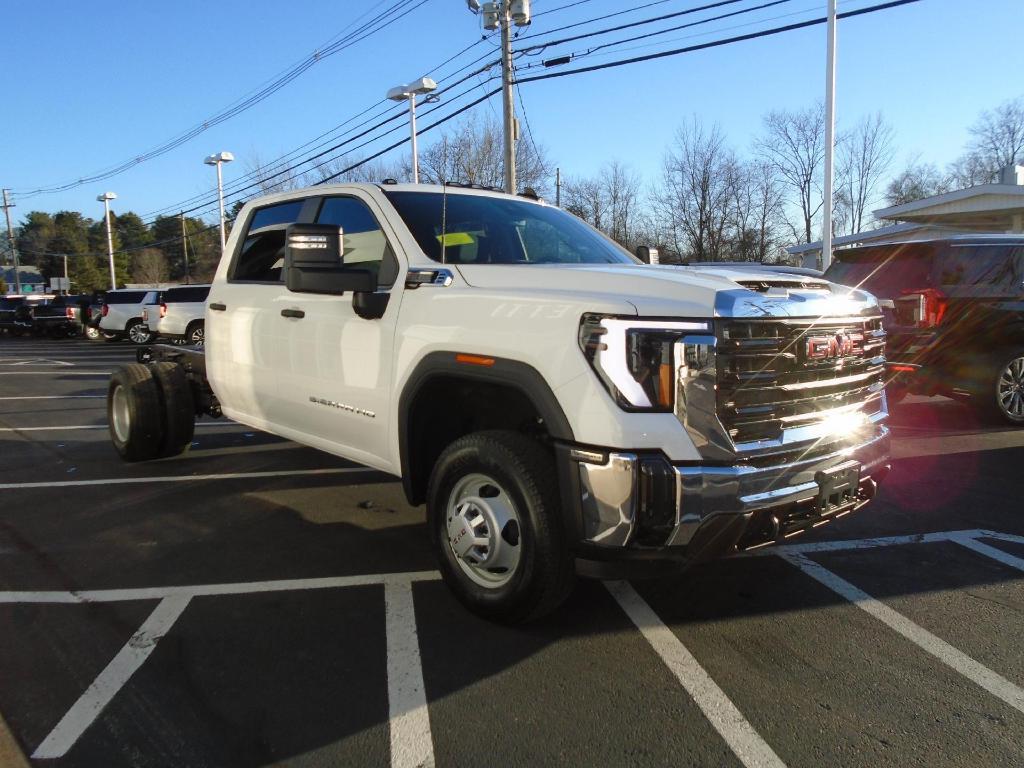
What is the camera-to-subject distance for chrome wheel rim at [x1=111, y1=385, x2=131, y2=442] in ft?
20.5

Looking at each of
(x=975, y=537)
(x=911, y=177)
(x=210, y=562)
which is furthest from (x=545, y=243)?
(x=911, y=177)

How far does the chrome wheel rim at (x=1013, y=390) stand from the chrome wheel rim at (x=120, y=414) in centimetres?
852

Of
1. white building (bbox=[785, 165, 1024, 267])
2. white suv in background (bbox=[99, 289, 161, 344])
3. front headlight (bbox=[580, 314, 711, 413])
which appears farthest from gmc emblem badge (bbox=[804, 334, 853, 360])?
white suv in background (bbox=[99, 289, 161, 344])

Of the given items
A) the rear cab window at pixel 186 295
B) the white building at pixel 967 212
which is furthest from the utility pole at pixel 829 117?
the rear cab window at pixel 186 295

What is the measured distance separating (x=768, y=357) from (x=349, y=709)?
6.80 ft

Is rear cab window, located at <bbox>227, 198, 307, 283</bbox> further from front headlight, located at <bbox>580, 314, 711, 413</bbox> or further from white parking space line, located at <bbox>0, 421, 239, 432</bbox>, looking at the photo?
white parking space line, located at <bbox>0, 421, 239, 432</bbox>

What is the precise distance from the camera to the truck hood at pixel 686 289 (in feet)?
8.91

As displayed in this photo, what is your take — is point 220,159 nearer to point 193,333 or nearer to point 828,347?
point 193,333

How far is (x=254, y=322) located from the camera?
4879 millimetres

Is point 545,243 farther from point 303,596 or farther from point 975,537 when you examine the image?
point 975,537

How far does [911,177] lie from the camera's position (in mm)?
54000

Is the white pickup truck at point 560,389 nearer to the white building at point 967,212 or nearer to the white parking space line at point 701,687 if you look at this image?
the white parking space line at point 701,687

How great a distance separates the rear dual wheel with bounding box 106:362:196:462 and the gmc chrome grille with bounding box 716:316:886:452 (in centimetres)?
502

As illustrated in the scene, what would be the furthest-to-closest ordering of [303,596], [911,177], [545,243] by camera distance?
[911,177] → [545,243] → [303,596]
